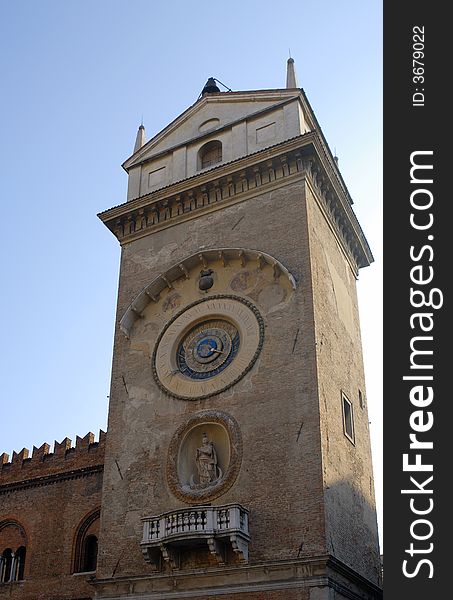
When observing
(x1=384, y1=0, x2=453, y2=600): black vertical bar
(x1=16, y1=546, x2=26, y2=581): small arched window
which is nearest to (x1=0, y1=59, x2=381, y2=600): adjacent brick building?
(x1=16, y1=546, x2=26, y2=581): small arched window

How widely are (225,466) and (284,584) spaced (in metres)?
3.38

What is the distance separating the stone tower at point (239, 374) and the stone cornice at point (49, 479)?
10.1ft

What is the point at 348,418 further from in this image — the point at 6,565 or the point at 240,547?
the point at 6,565

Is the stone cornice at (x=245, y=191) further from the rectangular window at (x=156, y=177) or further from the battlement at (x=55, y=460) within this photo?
the battlement at (x=55, y=460)

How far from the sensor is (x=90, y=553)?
2159 centimetres

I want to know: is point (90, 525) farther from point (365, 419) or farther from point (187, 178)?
point (187, 178)

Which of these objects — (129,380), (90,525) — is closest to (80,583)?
(90,525)

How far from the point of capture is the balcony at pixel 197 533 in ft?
52.9

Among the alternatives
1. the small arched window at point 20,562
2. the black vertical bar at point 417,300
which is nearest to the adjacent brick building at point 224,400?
the small arched window at point 20,562

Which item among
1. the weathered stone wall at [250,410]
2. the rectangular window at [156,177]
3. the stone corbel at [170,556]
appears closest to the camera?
the weathered stone wall at [250,410]

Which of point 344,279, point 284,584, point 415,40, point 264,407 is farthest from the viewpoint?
point 344,279

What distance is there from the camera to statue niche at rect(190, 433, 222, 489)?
1795cm

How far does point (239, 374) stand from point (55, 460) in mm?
8184

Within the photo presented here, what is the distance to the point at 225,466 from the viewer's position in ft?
59.3
